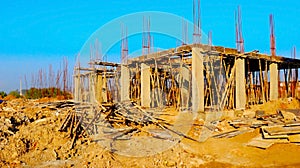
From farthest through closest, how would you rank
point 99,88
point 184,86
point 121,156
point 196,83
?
point 99,88, point 184,86, point 196,83, point 121,156

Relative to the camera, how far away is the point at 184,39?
631 inches

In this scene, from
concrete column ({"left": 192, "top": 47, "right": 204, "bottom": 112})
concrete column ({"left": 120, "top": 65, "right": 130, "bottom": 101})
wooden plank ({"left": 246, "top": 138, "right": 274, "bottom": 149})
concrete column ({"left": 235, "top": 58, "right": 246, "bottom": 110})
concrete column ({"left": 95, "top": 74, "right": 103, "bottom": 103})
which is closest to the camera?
wooden plank ({"left": 246, "top": 138, "right": 274, "bottom": 149})

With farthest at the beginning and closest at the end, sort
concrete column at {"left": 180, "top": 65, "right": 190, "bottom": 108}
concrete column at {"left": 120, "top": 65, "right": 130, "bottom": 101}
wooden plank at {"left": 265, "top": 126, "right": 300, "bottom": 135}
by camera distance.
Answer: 1. concrete column at {"left": 120, "top": 65, "right": 130, "bottom": 101}
2. concrete column at {"left": 180, "top": 65, "right": 190, "bottom": 108}
3. wooden plank at {"left": 265, "top": 126, "right": 300, "bottom": 135}

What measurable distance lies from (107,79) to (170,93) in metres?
6.65

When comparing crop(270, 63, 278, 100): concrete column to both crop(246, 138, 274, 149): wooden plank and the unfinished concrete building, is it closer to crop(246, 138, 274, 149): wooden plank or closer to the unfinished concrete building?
the unfinished concrete building

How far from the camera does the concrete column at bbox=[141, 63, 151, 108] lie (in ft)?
52.3

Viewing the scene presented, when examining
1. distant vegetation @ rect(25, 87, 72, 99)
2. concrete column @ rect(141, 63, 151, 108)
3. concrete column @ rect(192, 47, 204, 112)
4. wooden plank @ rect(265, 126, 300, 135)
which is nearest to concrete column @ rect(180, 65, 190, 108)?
concrete column @ rect(141, 63, 151, 108)

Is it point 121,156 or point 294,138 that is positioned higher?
point 294,138

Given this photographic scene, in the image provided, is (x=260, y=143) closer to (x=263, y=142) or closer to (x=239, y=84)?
(x=263, y=142)

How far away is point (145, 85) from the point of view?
16109 mm

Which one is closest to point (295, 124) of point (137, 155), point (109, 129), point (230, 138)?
point (230, 138)

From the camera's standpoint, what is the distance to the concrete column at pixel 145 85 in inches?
627

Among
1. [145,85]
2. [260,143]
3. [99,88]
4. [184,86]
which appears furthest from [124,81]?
[260,143]

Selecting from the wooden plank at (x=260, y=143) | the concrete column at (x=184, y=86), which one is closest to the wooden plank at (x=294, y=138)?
the wooden plank at (x=260, y=143)
